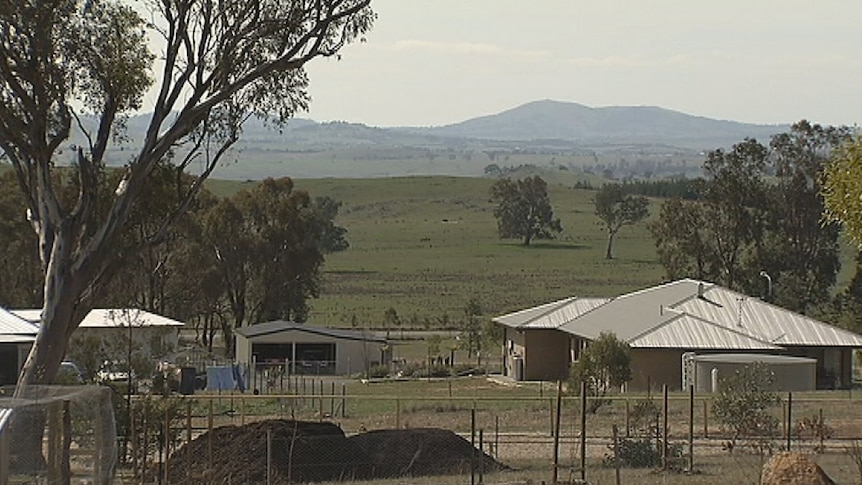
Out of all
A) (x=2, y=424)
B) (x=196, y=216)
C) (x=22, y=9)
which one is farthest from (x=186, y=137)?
(x=196, y=216)

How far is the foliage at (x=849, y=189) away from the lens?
25500mm

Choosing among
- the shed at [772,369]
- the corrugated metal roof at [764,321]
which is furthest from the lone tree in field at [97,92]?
the corrugated metal roof at [764,321]

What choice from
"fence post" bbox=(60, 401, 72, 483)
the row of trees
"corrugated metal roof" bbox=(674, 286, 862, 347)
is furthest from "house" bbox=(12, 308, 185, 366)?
"fence post" bbox=(60, 401, 72, 483)

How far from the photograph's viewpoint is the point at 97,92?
102ft

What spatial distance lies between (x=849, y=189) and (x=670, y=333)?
1312 inches

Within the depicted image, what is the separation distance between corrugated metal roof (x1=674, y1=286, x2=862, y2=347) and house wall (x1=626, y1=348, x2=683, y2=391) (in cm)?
434

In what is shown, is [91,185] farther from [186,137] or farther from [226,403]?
[226,403]

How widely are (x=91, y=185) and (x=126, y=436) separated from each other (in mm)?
5291

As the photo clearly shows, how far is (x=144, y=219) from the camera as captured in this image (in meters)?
33.3

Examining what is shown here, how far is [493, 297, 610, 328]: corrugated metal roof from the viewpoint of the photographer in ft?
221

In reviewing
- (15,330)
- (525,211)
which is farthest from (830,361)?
(525,211)

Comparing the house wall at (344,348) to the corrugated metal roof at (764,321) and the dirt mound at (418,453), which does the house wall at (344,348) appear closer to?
the corrugated metal roof at (764,321)

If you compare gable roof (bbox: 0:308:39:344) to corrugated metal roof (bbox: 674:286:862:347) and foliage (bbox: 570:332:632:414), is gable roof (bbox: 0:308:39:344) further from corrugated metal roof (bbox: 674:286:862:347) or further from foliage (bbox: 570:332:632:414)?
corrugated metal roof (bbox: 674:286:862:347)

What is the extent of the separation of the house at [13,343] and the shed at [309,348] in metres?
18.3
